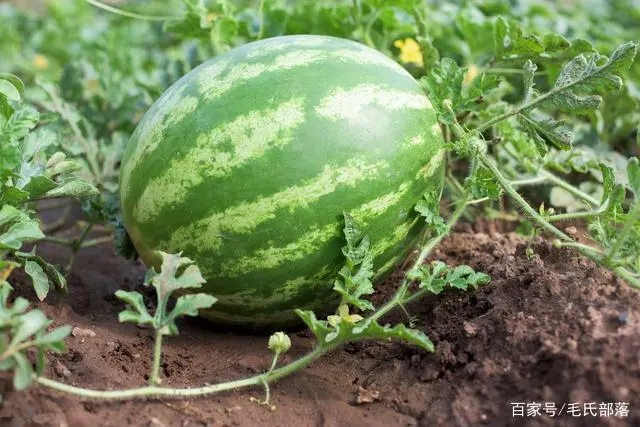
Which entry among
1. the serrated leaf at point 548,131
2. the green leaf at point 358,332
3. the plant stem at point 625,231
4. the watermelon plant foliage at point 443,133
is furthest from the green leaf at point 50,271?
the plant stem at point 625,231

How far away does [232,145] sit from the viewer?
2061 mm

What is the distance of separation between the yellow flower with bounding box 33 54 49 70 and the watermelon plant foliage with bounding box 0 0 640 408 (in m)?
0.09

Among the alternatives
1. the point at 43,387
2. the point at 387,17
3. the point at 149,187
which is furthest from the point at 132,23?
the point at 43,387

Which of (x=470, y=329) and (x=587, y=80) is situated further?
(x=587, y=80)

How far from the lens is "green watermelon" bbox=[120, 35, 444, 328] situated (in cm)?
205

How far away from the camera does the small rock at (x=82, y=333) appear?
2.21 metres

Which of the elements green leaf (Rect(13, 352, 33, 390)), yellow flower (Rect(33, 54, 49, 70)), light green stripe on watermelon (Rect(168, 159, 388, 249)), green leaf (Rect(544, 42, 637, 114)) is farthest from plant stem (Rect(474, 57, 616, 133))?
yellow flower (Rect(33, 54, 49, 70))

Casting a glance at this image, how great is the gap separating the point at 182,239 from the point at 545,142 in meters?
1.12

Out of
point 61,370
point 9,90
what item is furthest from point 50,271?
point 9,90

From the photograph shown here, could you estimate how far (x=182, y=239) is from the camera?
2.12 metres

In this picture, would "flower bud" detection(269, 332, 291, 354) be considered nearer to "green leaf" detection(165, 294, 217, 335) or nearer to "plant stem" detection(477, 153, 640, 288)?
"green leaf" detection(165, 294, 217, 335)

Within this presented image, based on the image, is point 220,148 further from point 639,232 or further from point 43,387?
point 639,232

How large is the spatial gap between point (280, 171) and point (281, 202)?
0.08 meters

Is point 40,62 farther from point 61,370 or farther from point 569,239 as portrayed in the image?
point 569,239
